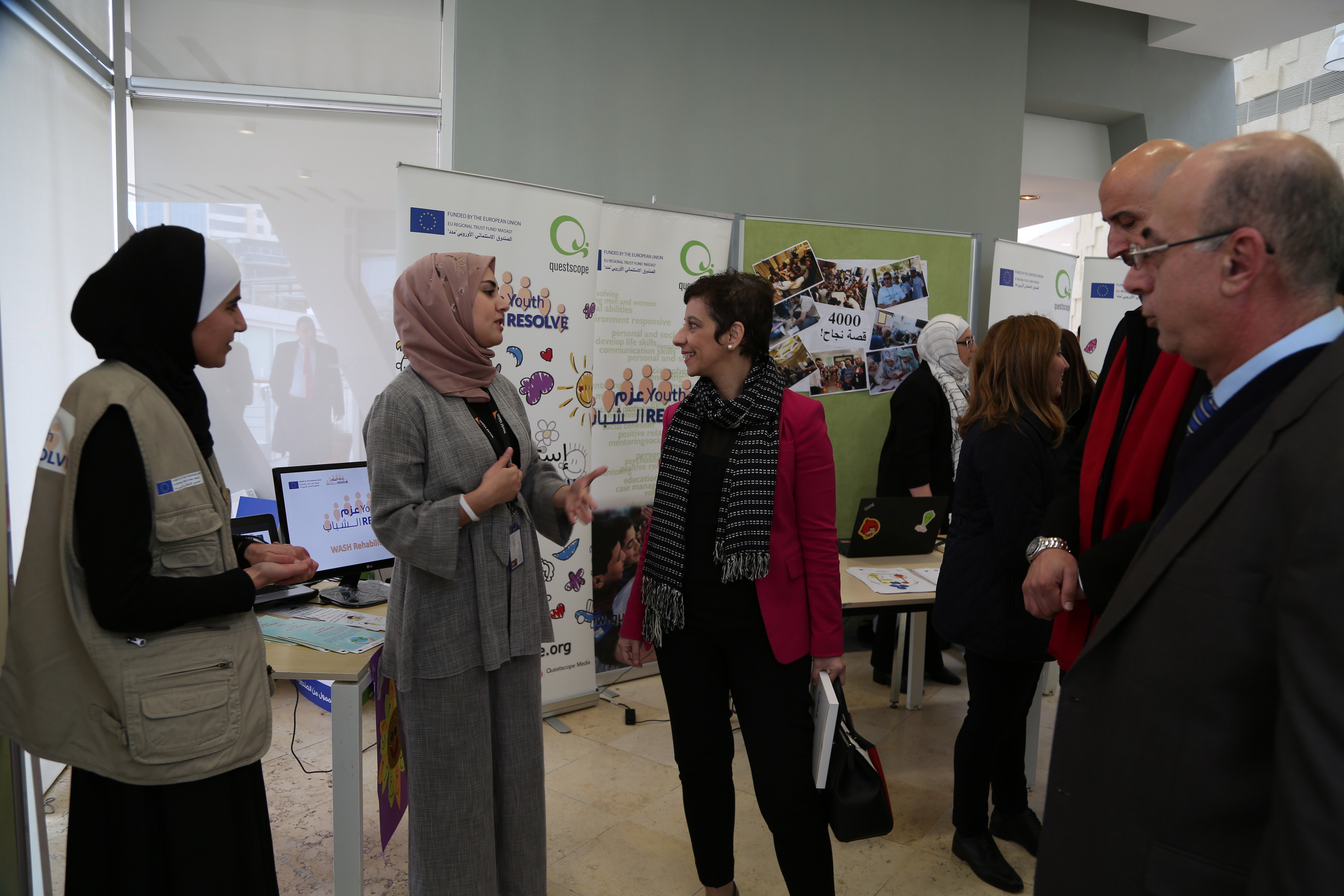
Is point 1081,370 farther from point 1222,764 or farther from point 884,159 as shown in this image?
point 884,159

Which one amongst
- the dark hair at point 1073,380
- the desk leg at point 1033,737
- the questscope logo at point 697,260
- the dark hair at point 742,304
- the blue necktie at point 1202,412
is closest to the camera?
the blue necktie at point 1202,412

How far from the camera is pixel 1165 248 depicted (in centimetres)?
96

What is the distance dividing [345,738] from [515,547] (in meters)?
0.64

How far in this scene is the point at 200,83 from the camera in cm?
386

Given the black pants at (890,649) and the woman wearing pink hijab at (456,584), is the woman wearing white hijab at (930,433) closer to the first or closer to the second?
the black pants at (890,649)

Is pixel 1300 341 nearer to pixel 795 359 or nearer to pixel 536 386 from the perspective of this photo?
pixel 536 386

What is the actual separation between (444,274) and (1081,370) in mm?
2231

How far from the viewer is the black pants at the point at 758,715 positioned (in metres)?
1.83

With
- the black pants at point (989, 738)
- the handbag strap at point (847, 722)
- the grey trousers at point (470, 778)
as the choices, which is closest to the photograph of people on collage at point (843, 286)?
the black pants at point (989, 738)

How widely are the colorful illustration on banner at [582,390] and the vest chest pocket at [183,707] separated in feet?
7.16

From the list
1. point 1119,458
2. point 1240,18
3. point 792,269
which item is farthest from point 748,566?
point 1240,18

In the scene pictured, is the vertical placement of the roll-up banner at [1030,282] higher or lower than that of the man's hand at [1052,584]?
higher

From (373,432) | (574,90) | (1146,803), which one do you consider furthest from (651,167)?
(1146,803)

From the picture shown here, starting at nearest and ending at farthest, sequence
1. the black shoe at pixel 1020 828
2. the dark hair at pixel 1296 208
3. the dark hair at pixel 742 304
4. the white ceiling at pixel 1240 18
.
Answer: the dark hair at pixel 1296 208
the dark hair at pixel 742 304
the black shoe at pixel 1020 828
the white ceiling at pixel 1240 18
